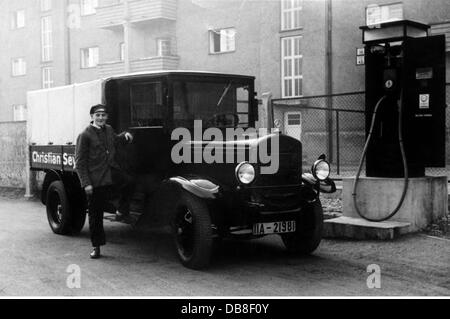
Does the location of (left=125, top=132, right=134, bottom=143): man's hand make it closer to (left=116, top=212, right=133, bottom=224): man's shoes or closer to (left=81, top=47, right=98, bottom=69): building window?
(left=116, top=212, right=133, bottom=224): man's shoes

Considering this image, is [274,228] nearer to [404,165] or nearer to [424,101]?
[404,165]

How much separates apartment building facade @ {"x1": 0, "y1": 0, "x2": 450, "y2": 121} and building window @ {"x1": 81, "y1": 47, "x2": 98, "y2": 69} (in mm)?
58

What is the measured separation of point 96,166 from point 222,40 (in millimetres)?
20661

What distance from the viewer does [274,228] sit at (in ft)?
21.3

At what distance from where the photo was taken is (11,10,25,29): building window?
124 ft

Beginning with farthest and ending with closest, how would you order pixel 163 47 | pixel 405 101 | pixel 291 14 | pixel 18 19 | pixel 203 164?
pixel 18 19 → pixel 163 47 → pixel 291 14 → pixel 405 101 → pixel 203 164

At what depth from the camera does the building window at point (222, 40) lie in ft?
86.9

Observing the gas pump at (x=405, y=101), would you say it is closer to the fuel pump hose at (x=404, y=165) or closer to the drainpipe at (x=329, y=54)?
the fuel pump hose at (x=404, y=165)

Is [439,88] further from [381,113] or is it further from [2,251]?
[2,251]

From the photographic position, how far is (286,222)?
6.61 meters

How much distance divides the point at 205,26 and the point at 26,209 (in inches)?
680

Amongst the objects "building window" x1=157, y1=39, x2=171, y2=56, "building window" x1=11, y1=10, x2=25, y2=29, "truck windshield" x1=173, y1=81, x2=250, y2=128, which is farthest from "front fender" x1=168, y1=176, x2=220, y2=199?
"building window" x1=11, y1=10, x2=25, y2=29

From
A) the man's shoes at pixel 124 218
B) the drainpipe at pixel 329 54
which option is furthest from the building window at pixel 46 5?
the man's shoes at pixel 124 218

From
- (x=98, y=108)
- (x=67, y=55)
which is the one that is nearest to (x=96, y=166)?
(x=98, y=108)
